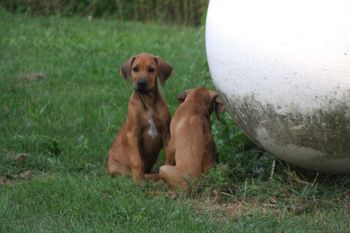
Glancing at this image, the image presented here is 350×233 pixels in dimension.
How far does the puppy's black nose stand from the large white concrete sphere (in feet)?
4.00

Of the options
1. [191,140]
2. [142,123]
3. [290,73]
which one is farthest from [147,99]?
[290,73]

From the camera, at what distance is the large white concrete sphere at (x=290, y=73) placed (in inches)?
222

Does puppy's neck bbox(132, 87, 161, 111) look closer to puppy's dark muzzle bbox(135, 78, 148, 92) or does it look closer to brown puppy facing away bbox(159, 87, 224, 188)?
puppy's dark muzzle bbox(135, 78, 148, 92)

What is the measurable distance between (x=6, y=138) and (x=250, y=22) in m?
3.46

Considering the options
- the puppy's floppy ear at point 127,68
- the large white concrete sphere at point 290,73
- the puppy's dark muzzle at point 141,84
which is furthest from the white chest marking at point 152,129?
the large white concrete sphere at point 290,73

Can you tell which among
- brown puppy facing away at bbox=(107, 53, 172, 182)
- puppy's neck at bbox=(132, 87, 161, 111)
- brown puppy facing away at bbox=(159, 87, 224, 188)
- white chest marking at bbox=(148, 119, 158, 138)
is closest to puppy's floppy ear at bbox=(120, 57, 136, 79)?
brown puppy facing away at bbox=(107, 53, 172, 182)

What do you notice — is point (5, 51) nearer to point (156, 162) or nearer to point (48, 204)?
point (156, 162)

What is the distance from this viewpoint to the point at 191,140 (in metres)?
6.95

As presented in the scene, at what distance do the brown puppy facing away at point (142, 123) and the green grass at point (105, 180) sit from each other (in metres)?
0.25

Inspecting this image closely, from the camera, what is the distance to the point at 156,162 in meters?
8.08

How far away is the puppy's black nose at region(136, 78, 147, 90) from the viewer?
747 centimetres

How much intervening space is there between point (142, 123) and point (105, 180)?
2.71ft

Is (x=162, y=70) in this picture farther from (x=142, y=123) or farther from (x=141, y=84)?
(x=142, y=123)

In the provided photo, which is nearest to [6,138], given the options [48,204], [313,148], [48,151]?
[48,151]
